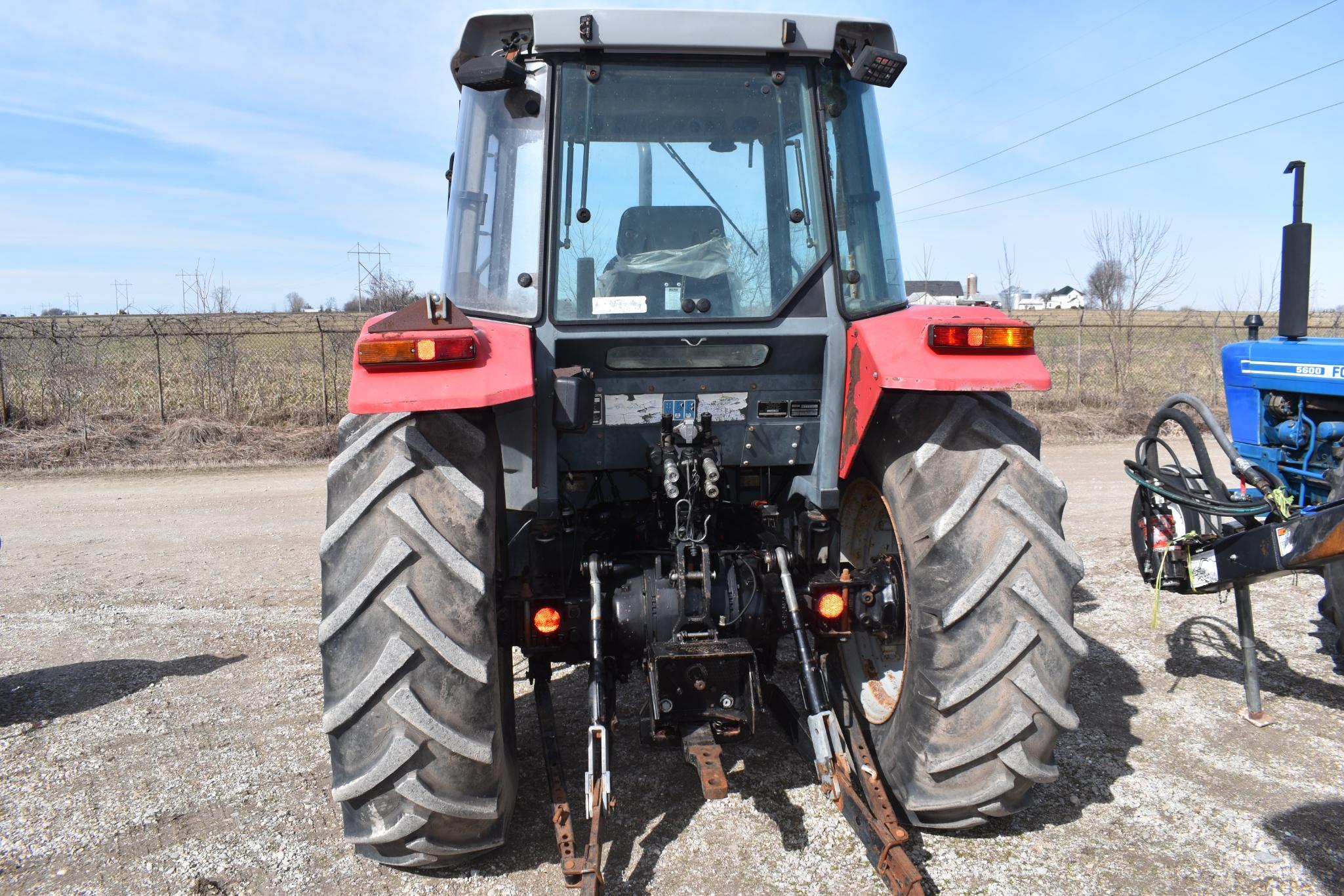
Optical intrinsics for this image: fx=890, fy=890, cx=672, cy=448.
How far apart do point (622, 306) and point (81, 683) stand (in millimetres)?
3473

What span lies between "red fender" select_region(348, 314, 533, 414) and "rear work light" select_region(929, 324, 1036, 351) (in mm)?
1174

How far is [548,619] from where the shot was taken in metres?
2.87

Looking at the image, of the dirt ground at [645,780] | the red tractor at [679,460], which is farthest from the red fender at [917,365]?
the dirt ground at [645,780]

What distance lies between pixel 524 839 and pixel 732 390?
1.60 meters

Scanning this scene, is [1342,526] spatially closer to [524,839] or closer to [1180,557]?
[1180,557]

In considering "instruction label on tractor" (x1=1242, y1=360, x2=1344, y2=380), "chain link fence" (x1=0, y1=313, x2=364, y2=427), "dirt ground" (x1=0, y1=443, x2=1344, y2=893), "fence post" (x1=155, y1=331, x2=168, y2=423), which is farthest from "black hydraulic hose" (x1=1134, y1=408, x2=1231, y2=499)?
"fence post" (x1=155, y1=331, x2=168, y2=423)

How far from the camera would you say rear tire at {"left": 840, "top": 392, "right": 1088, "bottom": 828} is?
2.49 metres

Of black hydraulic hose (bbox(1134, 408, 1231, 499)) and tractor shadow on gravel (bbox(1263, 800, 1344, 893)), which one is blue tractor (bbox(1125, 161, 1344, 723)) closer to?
black hydraulic hose (bbox(1134, 408, 1231, 499))

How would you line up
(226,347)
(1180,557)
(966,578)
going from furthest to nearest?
(226,347), (1180,557), (966,578)

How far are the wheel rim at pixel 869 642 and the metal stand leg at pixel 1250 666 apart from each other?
1569 millimetres

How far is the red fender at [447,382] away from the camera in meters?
2.36

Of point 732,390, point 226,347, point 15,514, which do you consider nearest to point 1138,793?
point 732,390

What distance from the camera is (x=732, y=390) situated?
2998 mm

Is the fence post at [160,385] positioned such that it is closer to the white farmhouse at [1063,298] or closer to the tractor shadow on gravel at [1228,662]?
the tractor shadow on gravel at [1228,662]
